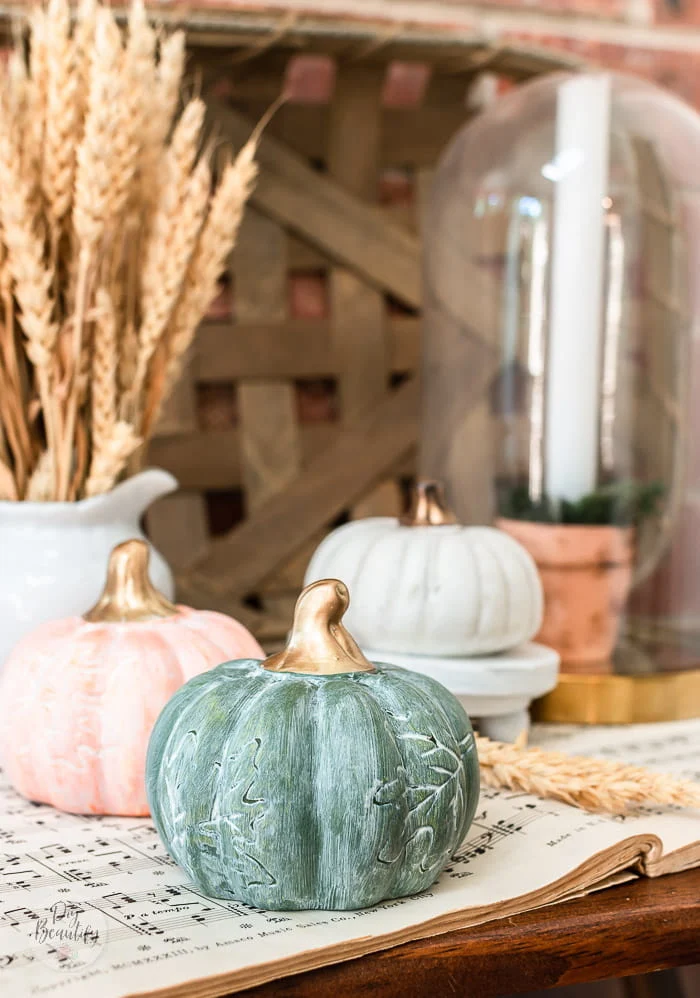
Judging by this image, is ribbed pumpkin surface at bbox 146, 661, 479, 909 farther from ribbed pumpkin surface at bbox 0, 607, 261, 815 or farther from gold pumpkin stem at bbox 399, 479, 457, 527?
gold pumpkin stem at bbox 399, 479, 457, 527

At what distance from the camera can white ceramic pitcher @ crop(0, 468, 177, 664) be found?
2.10ft

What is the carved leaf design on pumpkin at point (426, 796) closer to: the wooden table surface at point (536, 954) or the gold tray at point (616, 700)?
the wooden table surface at point (536, 954)

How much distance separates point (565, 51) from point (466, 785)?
30.6 inches

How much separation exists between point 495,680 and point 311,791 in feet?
0.77

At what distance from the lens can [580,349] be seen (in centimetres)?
76

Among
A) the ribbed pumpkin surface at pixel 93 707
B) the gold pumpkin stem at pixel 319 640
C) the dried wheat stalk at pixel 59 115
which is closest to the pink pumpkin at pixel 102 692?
the ribbed pumpkin surface at pixel 93 707

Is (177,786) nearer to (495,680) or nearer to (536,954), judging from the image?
(536,954)

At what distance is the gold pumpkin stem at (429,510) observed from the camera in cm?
65

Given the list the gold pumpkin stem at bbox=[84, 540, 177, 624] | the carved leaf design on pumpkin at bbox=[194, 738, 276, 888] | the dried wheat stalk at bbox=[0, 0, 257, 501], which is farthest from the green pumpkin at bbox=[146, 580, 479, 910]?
the dried wheat stalk at bbox=[0, 0, 257, 501]

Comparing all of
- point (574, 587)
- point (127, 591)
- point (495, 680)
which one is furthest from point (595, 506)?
point (127, 591)

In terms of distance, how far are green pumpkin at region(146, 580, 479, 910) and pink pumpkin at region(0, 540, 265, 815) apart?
0.29ft

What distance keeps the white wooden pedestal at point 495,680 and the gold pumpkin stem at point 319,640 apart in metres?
0.17

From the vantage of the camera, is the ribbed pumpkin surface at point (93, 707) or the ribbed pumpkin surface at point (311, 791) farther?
the ribbed pumpkin surface at point (93, 707)

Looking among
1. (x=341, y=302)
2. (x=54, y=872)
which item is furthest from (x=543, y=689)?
(x=341, y=302)
